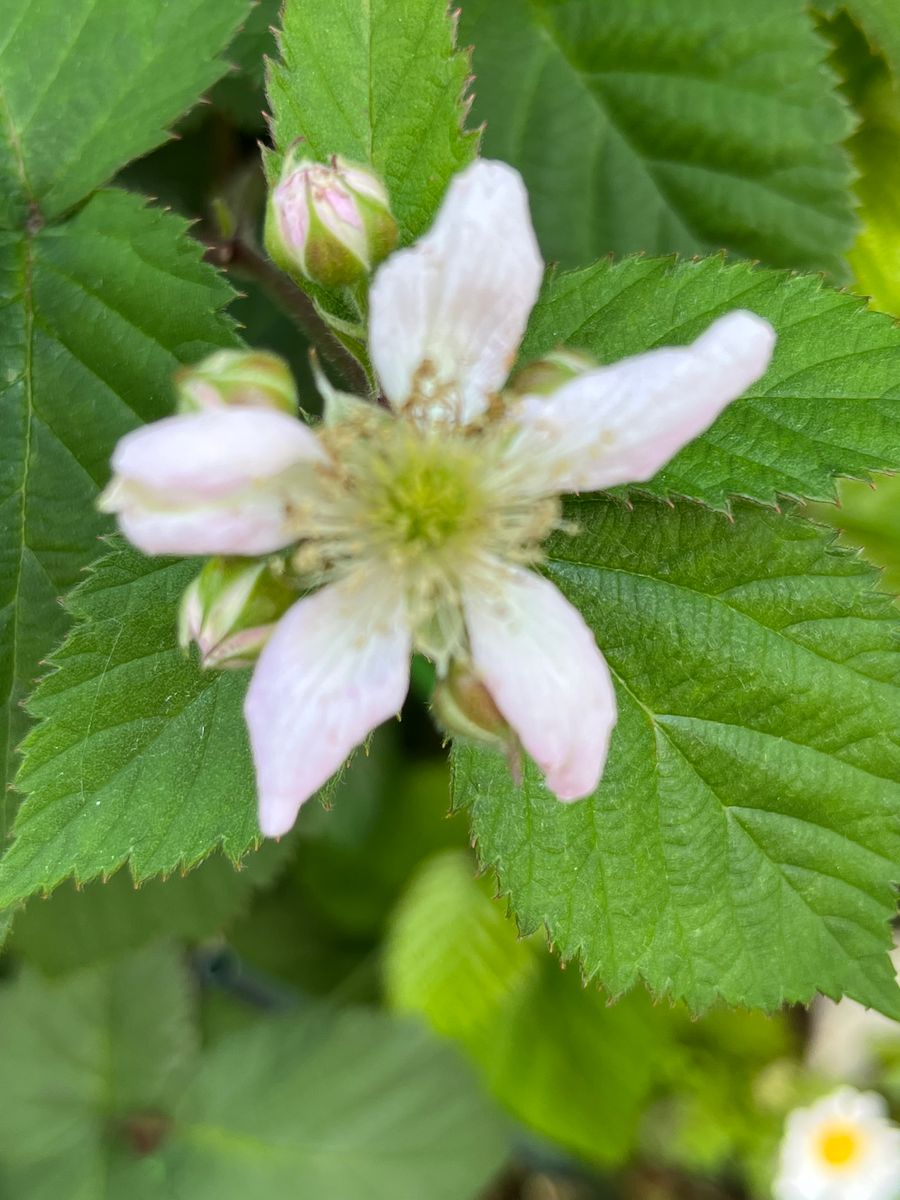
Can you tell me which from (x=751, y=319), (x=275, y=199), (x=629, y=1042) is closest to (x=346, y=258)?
(x=275, y=199)

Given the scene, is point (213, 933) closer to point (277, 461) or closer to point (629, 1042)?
point (629, 1042)

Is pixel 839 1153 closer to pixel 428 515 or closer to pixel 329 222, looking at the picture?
pixel 428 515

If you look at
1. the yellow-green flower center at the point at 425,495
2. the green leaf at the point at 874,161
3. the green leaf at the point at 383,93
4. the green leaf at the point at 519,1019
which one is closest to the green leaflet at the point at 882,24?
the green leaf at the point at 874,161

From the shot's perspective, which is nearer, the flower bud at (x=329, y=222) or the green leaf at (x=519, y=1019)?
the flower bud at (x=329, y=222)

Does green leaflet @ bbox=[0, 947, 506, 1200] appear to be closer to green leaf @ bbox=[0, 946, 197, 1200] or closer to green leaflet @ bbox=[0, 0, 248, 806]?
green leaf @ bbox=[0, 946, 197, 1200]

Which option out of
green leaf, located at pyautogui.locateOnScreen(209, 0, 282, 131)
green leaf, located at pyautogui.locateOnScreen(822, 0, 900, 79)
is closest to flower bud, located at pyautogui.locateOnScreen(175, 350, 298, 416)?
green leaf, located at pyautogui.locateOnScreen(209, 0, 282, 131)

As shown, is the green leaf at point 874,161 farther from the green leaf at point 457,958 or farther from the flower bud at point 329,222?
the green leaf at point 457,958
